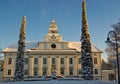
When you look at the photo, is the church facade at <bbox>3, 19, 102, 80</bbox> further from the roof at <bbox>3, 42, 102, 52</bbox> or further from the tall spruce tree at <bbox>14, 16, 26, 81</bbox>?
the tall spruce tree at <bbox>14, 16, 26, 81</bbox>

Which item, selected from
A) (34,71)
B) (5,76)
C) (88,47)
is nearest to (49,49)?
(34,71)

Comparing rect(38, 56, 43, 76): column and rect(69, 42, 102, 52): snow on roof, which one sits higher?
rect(69, 42, 102, 52): snow on roof

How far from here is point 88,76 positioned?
39.8 metres

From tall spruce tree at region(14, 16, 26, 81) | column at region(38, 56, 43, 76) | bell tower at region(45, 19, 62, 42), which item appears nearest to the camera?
tall spruce tree at region(14, 16, 26, 81)

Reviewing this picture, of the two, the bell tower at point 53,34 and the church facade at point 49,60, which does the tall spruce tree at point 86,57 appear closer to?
the church facade at point 49,60

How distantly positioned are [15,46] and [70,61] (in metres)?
16.4

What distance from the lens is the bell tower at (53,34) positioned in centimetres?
6449

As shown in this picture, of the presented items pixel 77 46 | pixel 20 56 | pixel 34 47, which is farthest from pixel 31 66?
pixel 20 56

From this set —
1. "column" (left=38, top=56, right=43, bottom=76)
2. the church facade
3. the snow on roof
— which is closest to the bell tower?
the church facade

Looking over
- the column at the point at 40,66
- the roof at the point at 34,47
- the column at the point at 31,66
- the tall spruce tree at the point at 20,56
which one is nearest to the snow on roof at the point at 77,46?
the roof at the point at 34,47

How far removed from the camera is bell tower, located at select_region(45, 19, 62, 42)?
6449 cm

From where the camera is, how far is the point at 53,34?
66.4m

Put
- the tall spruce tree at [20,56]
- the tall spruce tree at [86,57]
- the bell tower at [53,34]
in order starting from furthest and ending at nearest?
the bell tower at [53,34], the tall spruce tree at [20,56], the tall spruce tree at [86,57]

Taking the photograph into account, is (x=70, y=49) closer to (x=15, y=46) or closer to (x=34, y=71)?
(x=34, y=71)
